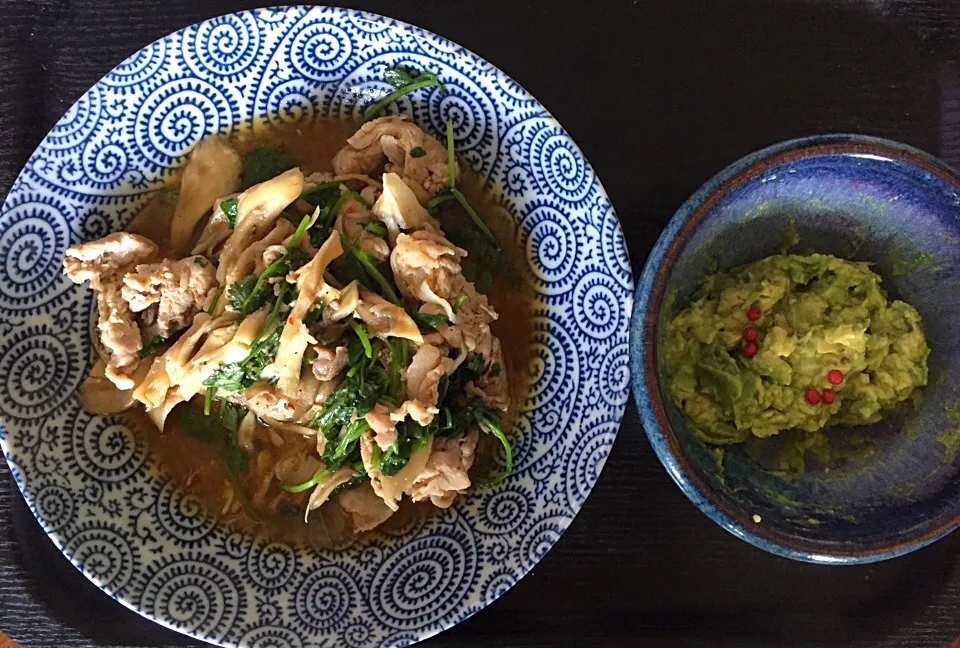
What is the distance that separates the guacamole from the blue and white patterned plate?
0.24m

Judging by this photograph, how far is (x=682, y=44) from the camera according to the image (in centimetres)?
221

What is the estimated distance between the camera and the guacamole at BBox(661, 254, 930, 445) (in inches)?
74.0

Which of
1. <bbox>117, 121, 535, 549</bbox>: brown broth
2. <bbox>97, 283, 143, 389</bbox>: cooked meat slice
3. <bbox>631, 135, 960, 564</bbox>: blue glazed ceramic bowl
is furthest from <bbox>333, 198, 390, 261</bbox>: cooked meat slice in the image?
<bbox>631, 135, 960, 564</bbox>: blue glazed ceramic bowl

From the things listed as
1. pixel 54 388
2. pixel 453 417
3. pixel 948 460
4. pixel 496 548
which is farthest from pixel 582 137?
pixel 54 388

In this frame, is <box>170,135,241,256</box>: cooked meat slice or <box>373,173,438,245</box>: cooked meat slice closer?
<box>373,173,438,245</box>: cooked meat slice

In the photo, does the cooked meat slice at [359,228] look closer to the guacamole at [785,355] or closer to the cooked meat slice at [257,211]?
the cooked meat slice at [257,211]

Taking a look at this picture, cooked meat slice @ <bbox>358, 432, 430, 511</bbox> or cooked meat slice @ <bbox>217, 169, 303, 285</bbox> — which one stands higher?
cooked meat slice @ <bbox>217, 169, 303, 285</bbox>

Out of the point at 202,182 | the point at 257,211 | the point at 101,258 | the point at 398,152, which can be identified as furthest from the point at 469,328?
the point at 101,258

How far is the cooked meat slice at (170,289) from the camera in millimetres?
1895

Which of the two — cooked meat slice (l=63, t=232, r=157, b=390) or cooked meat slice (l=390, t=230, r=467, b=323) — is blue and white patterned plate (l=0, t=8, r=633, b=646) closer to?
cooked meat slice (l=63, t=232, r=157, b=390)

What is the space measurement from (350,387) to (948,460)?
1692 millimetres

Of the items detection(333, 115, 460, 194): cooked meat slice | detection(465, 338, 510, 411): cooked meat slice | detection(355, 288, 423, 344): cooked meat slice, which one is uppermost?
detection(333, 115, 460, 194): cooked meat slice

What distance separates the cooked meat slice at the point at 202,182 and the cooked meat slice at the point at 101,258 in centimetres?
14

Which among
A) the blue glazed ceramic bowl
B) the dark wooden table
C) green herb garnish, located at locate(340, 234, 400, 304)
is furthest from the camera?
the dark wooden table
